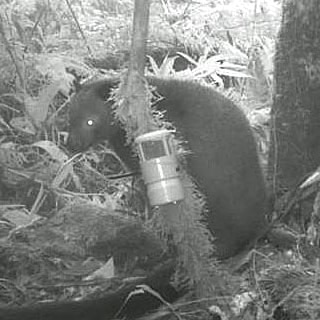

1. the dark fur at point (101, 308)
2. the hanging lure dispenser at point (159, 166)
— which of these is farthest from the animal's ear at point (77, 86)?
the hanging lure dispenser at point (159, 166)

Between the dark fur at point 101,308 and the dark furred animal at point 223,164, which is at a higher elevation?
the dark furred animal at point 223,164

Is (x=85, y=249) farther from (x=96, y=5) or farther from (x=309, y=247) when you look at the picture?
(x=96, y=5)

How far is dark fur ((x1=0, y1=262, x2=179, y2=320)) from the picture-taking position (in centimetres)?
288

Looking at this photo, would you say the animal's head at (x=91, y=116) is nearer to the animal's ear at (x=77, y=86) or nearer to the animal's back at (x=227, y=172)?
the animal's ear at (x=77, y=86)

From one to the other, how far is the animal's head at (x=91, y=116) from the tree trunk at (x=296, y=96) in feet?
2.96

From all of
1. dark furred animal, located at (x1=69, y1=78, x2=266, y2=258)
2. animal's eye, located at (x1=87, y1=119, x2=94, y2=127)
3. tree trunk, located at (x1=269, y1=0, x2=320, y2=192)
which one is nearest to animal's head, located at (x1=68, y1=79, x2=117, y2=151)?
animal's eye, located at (x1=87, y1=119, x2=94, y2=127)

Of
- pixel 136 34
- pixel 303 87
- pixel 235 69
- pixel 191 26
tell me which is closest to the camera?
pixel 136 34

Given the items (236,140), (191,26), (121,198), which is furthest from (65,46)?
(236,140)

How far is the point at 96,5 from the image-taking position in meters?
6.01

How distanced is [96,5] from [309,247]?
3.60 m

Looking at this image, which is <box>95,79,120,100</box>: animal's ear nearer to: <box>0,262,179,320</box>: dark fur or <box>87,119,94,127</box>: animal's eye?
<box>87,119,94,127</box>: animal's eye

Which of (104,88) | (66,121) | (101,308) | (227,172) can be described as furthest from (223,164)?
(66,121)

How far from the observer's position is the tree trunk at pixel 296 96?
3410 millimetres

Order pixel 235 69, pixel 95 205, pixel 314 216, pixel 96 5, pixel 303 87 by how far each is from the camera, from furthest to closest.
Result: pixel 96 5, pixel 235 69, pixel 95 205, pixel 303 87, pixel 314 216
